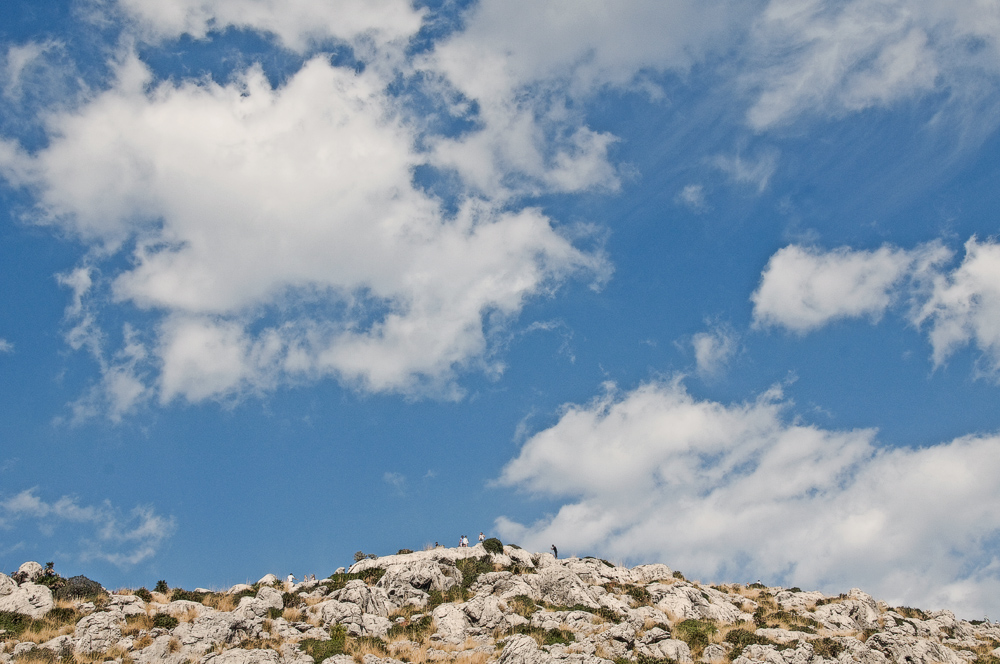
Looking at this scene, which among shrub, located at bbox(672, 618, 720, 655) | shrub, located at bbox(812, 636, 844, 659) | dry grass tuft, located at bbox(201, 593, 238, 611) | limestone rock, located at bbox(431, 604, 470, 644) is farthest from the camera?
dry grass tuft, located at bbox(201, 593, 238, 611)

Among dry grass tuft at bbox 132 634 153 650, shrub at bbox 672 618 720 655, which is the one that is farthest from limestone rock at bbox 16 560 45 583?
shrub at bbox 672 618 720 655

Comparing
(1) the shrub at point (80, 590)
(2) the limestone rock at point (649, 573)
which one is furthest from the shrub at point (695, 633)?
(1) the shrub at point (80, 590)

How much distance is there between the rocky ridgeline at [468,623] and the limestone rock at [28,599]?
9cm

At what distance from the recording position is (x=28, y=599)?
45875mm

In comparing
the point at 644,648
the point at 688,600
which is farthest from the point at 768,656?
the point at 688,600

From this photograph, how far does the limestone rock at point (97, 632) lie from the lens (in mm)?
40375

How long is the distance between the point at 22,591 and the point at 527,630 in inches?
1367

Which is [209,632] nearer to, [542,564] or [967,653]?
[542,564]

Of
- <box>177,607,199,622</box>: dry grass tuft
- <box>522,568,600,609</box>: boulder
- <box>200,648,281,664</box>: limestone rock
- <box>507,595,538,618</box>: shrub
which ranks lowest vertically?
<box>200,648,281,664</box>: limestone rock

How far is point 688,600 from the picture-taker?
53.3 meters

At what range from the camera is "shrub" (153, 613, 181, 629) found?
4453 cm

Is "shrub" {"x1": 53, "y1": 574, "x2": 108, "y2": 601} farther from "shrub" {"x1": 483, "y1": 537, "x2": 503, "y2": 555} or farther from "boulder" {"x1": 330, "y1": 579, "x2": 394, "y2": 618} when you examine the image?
"shrub" {"x1": 483, "y1": 537, "x2": 503, "y2": 555}

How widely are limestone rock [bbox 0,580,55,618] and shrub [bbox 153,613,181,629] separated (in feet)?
23.7

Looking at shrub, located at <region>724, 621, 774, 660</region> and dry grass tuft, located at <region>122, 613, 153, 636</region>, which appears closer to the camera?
shrub, located at <region>724, 621, 774, 660</region>
